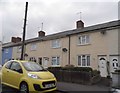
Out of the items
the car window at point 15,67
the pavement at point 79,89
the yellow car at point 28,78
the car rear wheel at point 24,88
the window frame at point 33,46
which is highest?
the window frame at point 33,46

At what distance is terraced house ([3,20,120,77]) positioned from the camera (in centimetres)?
1843

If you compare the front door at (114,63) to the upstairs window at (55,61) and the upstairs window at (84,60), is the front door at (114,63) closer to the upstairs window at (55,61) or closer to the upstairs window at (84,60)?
the upstairs window at (84,60)

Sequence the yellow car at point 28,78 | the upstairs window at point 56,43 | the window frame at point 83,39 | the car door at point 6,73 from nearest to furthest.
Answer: the yellow car at point 28,78 → the car door at point 6,73 → the window frame at point 83,39 → the upstairs window at point 56,43

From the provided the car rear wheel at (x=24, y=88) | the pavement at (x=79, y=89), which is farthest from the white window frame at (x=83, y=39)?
the car rear wheel at (x=24, y=88)

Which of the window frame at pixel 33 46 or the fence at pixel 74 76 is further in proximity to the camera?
the window frame at pixel 33 46

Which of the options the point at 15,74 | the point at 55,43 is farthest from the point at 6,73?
the point at 55,43

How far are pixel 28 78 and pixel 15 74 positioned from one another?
113 centimetres

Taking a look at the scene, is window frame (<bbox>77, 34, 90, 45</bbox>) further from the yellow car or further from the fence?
the yellow car

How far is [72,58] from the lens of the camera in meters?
22.5

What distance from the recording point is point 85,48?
2109 centimetres

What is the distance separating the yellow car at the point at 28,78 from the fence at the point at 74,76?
17.9 feet

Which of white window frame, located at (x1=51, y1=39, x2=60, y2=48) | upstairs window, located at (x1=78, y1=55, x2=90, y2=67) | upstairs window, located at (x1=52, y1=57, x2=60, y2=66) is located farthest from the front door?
white window frame, located at (x1=51, y1=39, x2=60, y2=48)

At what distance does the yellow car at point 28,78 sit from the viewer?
912 cm

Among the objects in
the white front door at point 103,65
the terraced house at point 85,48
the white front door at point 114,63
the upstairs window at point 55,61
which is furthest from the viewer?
the upstairs window at point 55,61
